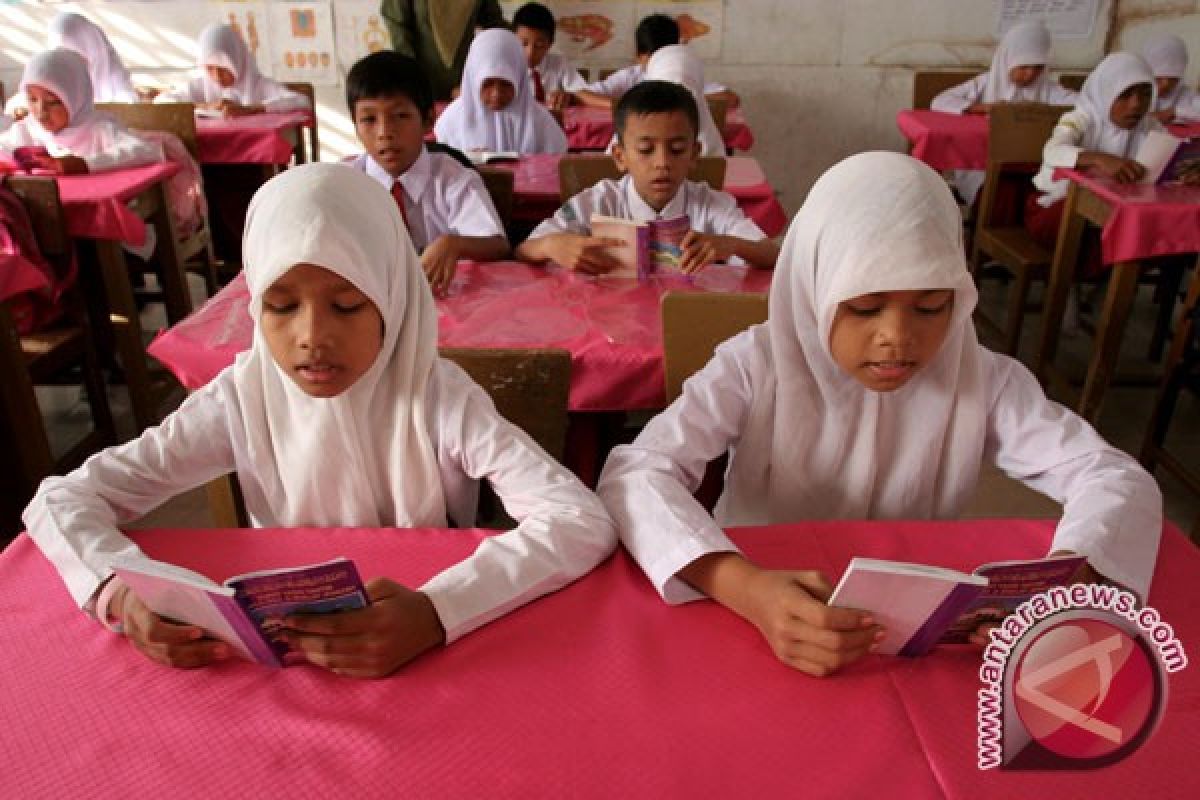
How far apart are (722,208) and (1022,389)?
134 centimetres

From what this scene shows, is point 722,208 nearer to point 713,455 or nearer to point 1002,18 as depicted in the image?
point 713,455

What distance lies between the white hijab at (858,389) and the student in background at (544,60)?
3878 mm

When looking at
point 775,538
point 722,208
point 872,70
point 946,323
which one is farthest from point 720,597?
point 872,70

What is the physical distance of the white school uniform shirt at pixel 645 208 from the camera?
8.21ft

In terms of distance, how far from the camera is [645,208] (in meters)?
2.52

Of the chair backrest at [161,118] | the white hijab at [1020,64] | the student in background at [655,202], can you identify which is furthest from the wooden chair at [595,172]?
the white hijab at [1020,64]

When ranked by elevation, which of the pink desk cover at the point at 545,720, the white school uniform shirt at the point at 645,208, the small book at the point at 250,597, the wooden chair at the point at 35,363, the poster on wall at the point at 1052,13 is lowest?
the wooden chair at the point at 35,363

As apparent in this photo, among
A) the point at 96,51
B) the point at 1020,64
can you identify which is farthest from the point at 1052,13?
the point at 96,51

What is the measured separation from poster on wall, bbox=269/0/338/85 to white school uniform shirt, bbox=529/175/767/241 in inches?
173

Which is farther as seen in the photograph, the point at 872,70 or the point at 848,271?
the point at 872,70

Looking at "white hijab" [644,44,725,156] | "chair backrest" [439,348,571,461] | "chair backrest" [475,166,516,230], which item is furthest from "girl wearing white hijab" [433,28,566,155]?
"chair backrest" [439,348,571,461]

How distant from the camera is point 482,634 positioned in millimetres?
953

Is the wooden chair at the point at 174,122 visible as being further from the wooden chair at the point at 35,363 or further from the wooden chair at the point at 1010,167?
the wooden chair at the point at 1010,167

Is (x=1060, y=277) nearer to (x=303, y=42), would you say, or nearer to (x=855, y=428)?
(x=855, y=428)
